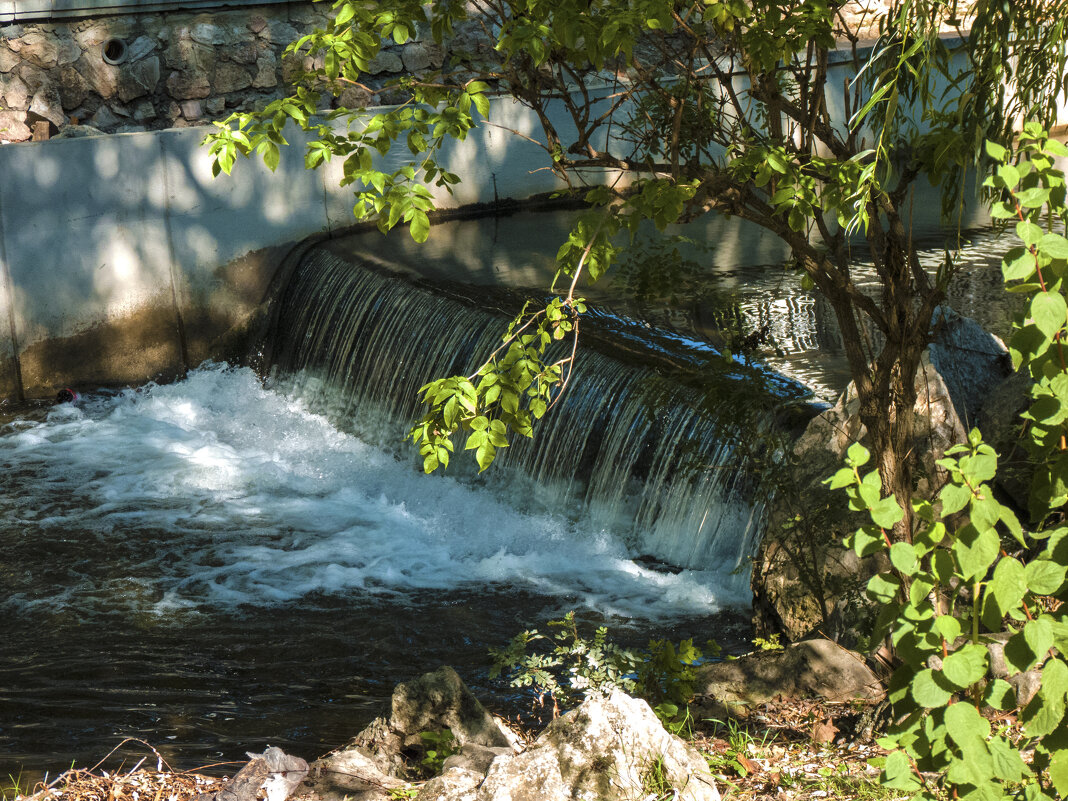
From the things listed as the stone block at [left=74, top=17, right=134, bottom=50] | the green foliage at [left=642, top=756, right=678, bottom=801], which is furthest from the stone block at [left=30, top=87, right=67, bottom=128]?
the green foliage at [left=642, top=756, right=678, bottom=801]

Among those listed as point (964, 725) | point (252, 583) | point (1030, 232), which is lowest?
point (252, 583)

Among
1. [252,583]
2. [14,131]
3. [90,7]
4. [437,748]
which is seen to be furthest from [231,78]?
[437,748]

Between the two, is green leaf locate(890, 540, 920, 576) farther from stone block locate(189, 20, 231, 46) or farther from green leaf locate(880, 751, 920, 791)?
stone block locate(189, 20, 231, 46)

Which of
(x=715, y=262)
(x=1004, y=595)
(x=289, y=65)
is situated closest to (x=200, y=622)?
(x=1004, y=595)

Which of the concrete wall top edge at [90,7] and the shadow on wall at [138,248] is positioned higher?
the concrete wall top edge at [90,7]

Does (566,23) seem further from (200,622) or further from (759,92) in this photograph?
(200,622)

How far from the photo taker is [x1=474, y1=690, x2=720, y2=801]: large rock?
2428 mm

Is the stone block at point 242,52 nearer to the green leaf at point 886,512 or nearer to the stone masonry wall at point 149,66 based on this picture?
the stone masonry wall at point 149,66

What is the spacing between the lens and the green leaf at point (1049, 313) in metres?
1.63

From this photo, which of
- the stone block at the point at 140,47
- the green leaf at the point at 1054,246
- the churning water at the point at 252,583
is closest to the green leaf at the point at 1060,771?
the green leaf at the point at 1054,246

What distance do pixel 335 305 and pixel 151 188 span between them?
1.90 meters

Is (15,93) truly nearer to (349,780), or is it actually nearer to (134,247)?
(134,247)

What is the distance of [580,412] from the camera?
616 centimetres

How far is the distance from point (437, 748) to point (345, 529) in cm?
330
